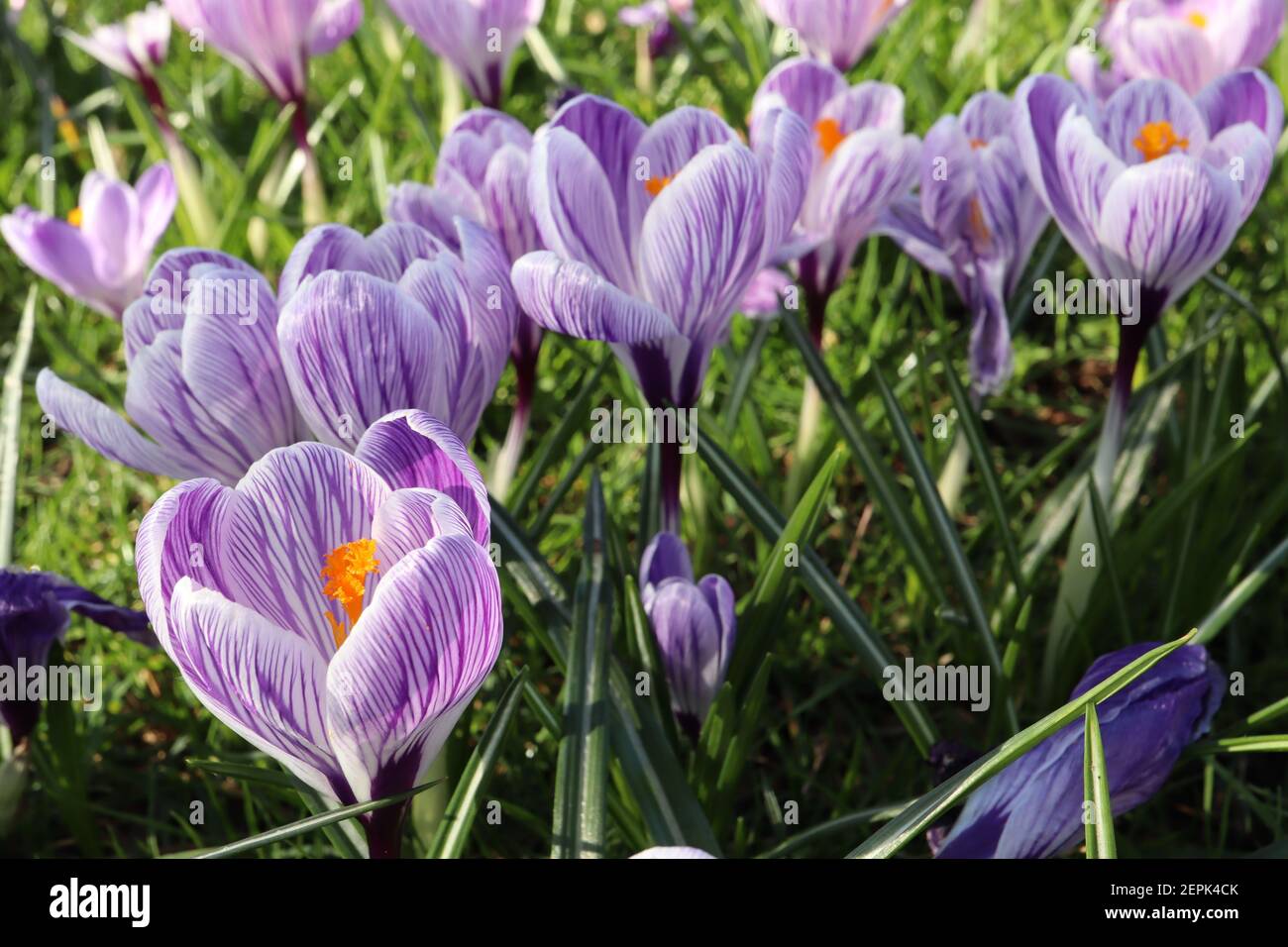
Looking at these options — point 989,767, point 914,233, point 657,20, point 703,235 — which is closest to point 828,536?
point 914,233

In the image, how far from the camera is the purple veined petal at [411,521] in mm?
873

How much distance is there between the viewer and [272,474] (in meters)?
0.93

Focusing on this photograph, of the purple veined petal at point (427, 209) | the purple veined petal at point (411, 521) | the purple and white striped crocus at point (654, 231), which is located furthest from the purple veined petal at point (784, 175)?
the purple veined petal at point (411, 521)

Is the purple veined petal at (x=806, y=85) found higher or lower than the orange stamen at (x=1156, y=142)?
higher

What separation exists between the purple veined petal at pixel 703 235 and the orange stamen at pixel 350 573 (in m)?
0.43

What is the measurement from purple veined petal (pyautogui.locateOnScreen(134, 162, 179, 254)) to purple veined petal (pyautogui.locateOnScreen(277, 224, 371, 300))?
68 cm

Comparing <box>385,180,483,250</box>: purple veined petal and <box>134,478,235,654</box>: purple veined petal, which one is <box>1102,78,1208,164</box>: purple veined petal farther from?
<box>134,478,235,654</box>: purple veined petal

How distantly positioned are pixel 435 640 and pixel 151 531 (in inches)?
8.5

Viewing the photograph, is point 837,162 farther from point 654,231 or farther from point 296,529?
point 296,529

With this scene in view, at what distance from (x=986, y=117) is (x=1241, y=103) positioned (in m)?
0.30

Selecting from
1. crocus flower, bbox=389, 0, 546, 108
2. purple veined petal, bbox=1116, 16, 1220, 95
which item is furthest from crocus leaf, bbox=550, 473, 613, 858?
purple veined petal, bbox=1116, 16, 1220, 95

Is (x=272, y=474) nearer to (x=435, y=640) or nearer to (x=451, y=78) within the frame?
(x=435, y=640)

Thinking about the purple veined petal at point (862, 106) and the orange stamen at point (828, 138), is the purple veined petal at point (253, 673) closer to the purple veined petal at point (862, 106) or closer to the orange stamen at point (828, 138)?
the orange stamen at point (828, 138)
